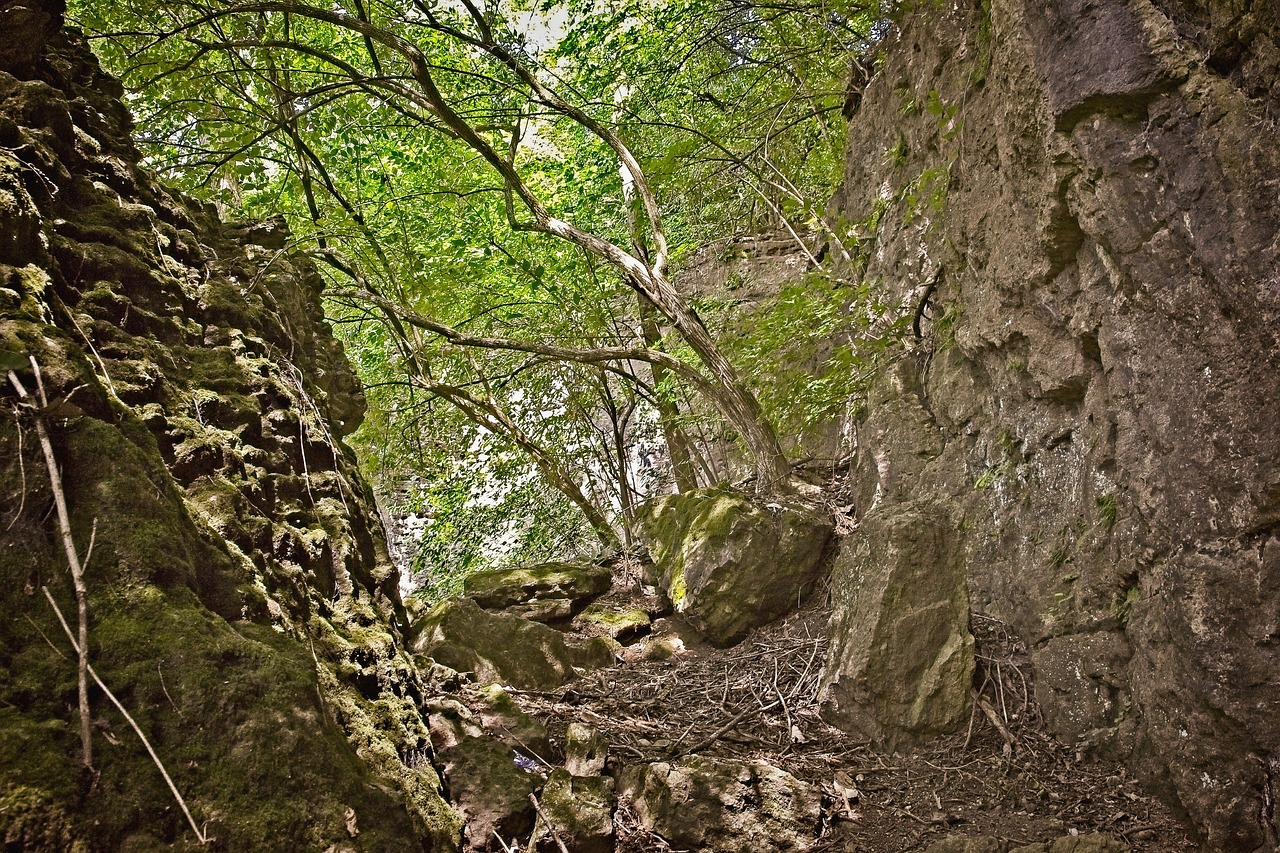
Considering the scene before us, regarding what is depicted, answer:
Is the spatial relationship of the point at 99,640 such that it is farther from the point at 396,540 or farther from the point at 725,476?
the point at 396,540

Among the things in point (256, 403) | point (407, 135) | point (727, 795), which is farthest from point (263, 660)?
point (407, 135)

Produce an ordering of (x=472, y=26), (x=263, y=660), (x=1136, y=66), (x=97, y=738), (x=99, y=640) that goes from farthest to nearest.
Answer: (x=472, y=26), (x=1136, y=66), (x=263, y=660), (x=99, y=640), (x=97, y=738)

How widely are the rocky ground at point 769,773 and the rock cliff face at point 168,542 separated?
490mm

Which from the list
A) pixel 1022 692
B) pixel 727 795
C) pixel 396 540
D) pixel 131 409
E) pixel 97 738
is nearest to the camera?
pixel 97 738

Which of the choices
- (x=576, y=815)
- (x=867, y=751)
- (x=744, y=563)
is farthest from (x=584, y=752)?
(x=744, y=563)

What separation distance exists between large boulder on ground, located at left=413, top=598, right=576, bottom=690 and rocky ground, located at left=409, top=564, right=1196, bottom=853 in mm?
22

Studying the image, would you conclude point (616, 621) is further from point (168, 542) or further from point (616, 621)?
point (168, 542)

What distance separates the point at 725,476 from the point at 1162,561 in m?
8.54

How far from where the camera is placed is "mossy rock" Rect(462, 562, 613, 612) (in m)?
6.71

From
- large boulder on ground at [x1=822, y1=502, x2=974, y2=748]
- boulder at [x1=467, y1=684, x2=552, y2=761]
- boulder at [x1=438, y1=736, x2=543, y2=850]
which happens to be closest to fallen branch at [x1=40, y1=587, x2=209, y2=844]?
boulder at [x1=438, y1=736, x2=543, y2=850]

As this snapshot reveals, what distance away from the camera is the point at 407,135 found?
845 cm

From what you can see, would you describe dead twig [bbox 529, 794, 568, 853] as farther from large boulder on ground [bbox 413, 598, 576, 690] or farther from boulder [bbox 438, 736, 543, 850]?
large boulder on ground [bbox 413, 598, 576, 690]

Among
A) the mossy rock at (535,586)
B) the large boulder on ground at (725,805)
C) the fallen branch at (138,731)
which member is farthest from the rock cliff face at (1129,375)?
the mossy rock at (535,586)

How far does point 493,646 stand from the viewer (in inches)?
183
